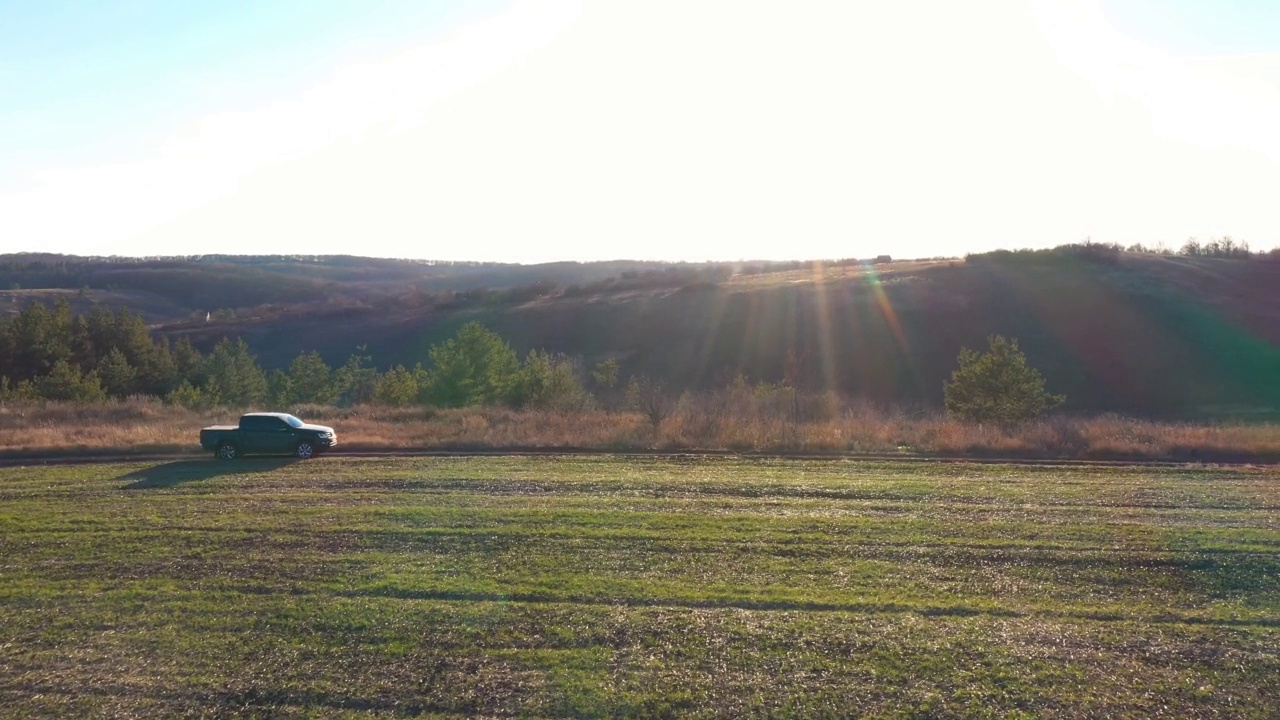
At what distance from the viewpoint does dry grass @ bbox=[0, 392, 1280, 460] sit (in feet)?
86.7

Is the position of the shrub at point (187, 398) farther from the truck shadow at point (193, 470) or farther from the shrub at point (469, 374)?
the truck shadow at point (193, 470)

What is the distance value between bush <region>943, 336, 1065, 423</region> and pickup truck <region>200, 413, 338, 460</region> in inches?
859

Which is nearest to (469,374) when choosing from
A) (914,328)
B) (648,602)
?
(648,602)

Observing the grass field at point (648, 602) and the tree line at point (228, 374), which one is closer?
the grass field at point (648, 602)

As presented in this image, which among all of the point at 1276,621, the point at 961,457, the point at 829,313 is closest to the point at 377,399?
the point at 961,457

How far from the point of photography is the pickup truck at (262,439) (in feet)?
88.5

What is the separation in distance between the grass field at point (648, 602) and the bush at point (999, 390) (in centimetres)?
1436

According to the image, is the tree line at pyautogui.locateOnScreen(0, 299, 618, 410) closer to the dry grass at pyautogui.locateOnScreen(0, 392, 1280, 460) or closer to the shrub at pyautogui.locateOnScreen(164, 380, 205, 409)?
the shrub at pyautogui.locateOnScreen(164, 380, 205, 409)

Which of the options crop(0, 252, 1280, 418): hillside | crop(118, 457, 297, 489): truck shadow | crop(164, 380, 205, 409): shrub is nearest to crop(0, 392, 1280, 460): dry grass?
crop(118, 457, 297, 489): truck shadow

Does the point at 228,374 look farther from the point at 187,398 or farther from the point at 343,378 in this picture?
the point at 187,398

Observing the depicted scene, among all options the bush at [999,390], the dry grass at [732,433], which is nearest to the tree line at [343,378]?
the bush at [999,390]

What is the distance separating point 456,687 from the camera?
353 inches

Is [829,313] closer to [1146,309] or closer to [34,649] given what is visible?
[1146,309]

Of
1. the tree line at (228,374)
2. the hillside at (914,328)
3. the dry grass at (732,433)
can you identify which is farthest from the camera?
the hillside at (914,328)
